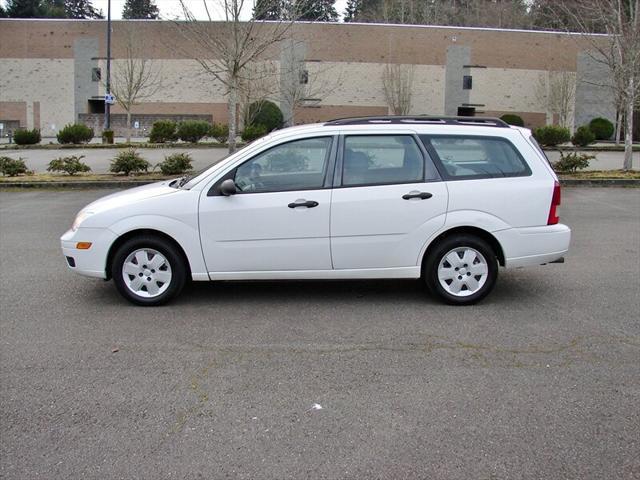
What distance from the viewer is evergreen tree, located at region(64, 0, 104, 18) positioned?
82125 millimetres

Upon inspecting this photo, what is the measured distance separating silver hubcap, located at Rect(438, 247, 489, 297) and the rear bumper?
0.88 ft

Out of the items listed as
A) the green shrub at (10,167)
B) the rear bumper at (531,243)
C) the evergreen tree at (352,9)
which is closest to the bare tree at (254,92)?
the green shrub at (10,167)

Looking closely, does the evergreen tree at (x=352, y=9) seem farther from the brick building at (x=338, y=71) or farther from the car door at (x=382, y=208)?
the car door at (x=382, y=208)

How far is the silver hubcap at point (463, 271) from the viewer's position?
591 centimetres

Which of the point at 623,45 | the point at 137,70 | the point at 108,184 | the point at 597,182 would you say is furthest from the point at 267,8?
the point at 137,70

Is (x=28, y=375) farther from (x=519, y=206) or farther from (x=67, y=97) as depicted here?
(x=67, y=97)

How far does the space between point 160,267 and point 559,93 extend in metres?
45.1

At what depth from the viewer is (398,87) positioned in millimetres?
45969

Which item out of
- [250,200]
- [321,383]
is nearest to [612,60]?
[250,200]

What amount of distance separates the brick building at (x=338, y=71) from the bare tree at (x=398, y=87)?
68 centimetres

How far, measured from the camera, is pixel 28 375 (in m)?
4.38

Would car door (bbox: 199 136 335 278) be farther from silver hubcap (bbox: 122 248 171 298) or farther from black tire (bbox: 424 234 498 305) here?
black tire (bbox: 424 234 498 305)

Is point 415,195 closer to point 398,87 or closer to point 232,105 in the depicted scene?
point 232,105

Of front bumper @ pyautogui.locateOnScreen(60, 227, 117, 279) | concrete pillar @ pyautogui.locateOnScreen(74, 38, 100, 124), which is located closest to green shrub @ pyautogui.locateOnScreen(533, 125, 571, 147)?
front bumper @ pyautogui.locateOnScreen(60, 227, 117, 279)
